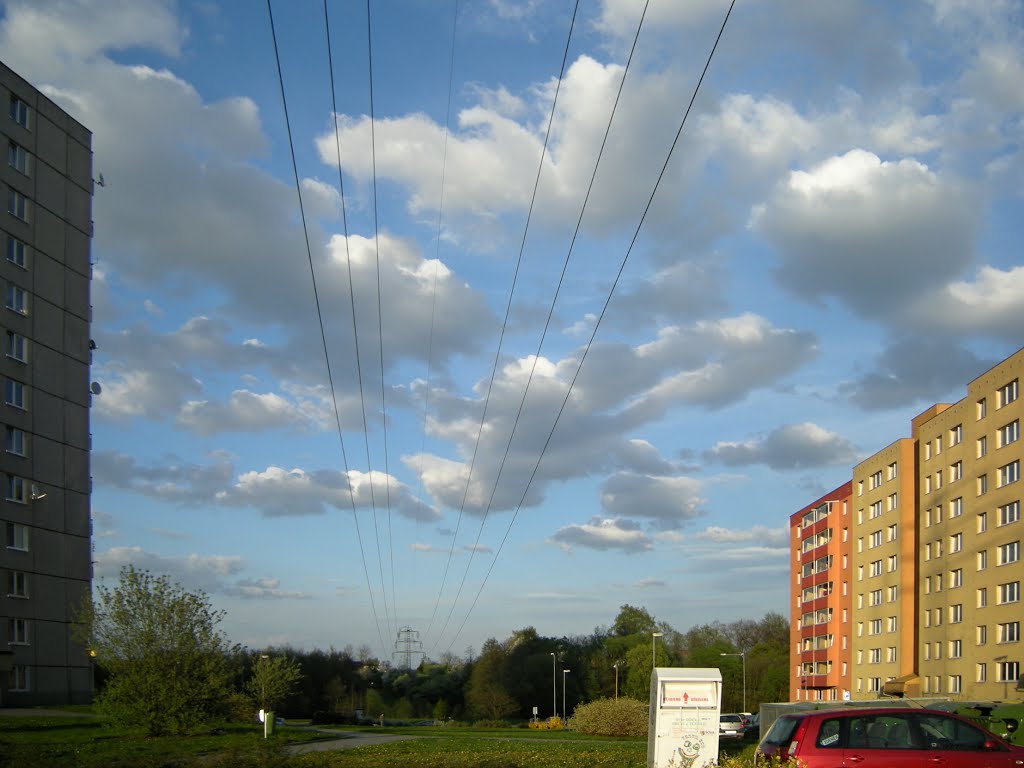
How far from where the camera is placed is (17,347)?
6300cm

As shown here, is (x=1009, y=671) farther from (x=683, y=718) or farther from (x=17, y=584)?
(x=17, y=584)

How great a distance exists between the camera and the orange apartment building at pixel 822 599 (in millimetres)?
95875

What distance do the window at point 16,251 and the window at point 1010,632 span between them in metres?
58.9

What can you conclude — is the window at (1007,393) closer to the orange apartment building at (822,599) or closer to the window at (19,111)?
the orange apartment building at (822,599)

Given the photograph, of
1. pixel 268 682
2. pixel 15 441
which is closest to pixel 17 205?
pixel 15 441

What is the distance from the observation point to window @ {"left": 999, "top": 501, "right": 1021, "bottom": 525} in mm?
61809

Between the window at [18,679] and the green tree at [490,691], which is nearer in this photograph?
the window at [18,679]

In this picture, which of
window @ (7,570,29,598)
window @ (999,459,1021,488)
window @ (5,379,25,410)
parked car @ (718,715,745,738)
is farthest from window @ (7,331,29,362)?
window @ (999,459,1021,488)

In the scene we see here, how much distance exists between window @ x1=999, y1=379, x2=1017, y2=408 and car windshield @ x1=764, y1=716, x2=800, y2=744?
4800cm

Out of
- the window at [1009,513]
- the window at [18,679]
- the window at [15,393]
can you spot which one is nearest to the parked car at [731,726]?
the window at [1009,513]

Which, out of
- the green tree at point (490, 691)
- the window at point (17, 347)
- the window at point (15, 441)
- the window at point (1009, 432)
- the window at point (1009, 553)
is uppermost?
the window at point (17, 347)

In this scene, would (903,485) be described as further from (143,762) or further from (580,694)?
(143,762)

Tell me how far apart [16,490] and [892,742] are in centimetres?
5495

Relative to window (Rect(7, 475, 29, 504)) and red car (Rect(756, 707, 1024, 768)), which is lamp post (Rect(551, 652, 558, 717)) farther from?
red car (Rect(756, 707, 1024, 768))
